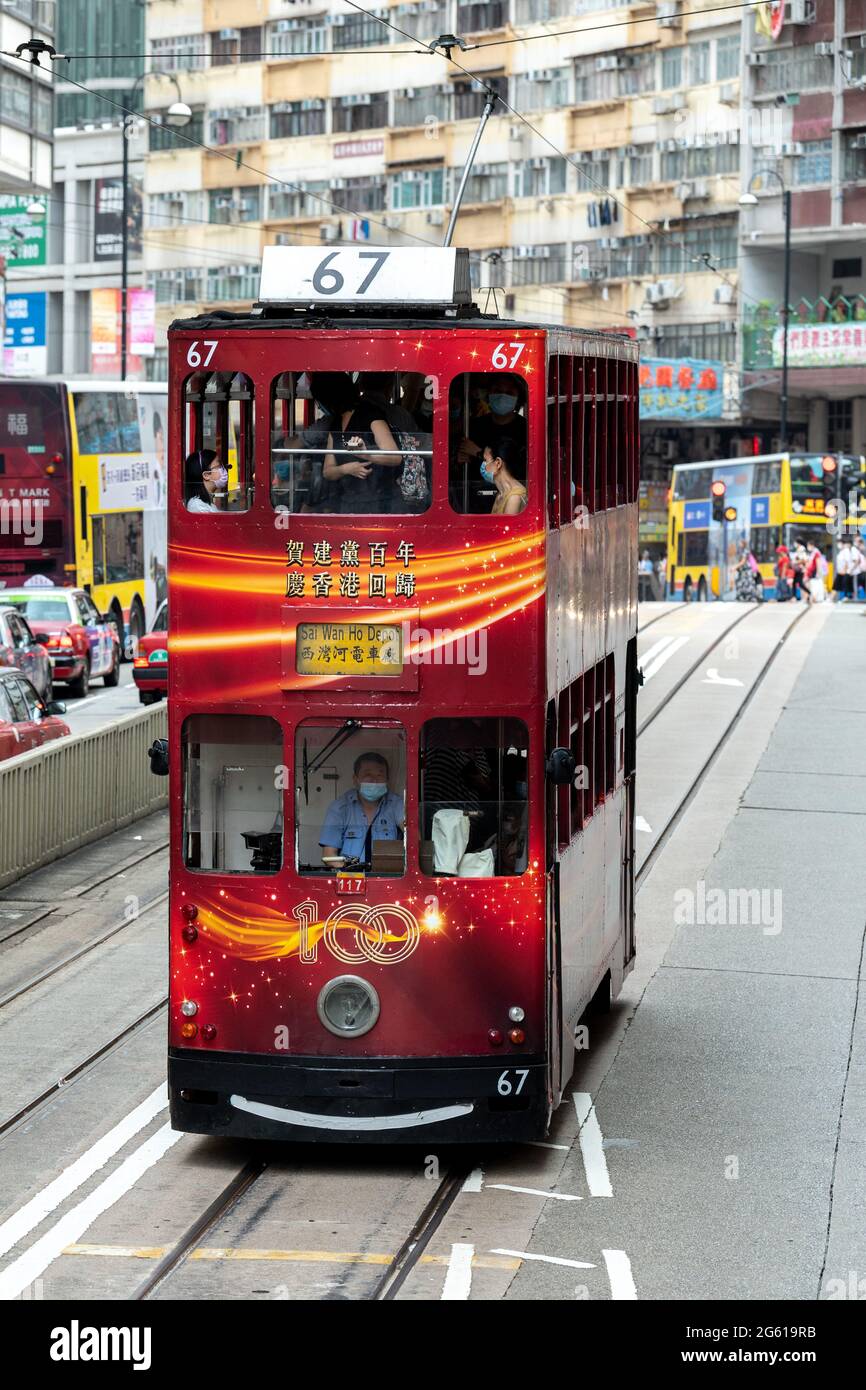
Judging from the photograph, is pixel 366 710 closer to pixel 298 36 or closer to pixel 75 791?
pixel 75 791

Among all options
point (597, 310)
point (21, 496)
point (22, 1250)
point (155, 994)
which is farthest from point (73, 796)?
point (597, 310)

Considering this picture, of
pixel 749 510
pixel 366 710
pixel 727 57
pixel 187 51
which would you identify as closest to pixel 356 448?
pixel 366 710

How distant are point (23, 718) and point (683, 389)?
42148 mm

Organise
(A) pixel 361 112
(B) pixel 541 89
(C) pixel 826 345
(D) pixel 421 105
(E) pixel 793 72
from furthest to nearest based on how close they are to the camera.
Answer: (A) pixel 361 112 → (D) pixel 421 105 → (B) pixel 541 89 → (E) pixel 793 72 → (C) pixel 826 345

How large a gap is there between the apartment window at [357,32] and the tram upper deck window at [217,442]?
59133 mm

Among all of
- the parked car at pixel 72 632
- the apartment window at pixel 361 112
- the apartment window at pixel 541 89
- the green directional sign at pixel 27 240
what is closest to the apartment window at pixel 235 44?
the apartment window at pixel 361 112

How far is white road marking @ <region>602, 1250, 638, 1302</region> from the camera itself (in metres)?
9.03

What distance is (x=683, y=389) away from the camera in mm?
60812

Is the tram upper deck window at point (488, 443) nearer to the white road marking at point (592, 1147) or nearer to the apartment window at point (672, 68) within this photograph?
the white road marking at point (592, 1147)

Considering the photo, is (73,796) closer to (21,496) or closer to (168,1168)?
(168,1168)

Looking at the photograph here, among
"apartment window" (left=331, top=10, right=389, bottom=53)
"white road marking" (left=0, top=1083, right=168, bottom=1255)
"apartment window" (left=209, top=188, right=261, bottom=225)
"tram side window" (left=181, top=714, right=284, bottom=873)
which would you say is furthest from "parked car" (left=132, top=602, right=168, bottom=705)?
"apartment window" (left=209, top=188, right=261, bottom=225)

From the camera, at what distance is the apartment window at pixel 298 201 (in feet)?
229

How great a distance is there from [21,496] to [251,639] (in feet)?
87.2

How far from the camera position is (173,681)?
1051 cm
